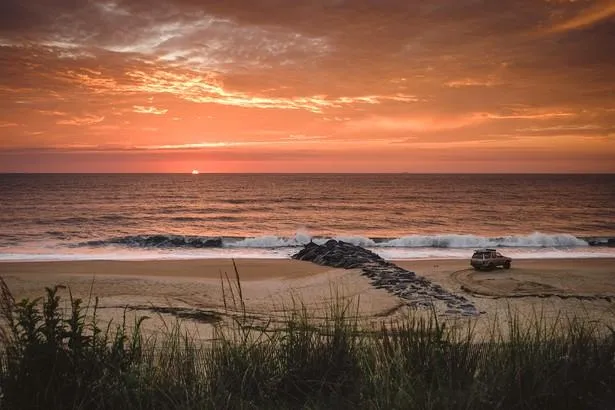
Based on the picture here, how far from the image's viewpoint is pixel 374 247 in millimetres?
35281

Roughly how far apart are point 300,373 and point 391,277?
1310 centimetres

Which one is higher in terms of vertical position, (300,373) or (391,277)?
(300,373)

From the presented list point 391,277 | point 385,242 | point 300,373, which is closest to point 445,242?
point 385,242

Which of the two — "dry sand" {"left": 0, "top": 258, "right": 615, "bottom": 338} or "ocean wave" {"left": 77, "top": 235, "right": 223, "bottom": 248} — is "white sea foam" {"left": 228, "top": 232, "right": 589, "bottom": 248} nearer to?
"ocean wave" {"left": 77, "top": 235, "right": 223, "bottom": 248}

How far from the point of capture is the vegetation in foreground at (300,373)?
174 inches

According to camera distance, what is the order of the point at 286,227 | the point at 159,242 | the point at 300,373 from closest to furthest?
the point at 300,373, the point at 159,242, the point at 286,227

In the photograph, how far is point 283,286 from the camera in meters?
18.0

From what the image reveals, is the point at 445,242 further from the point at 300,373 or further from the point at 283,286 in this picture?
the point at 300,373

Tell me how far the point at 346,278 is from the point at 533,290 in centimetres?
624

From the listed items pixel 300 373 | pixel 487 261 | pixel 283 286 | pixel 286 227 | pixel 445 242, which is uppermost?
pixel 300 373

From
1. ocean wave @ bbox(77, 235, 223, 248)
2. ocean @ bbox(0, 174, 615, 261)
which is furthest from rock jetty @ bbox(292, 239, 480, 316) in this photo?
ocean wave @ bbox(77, 235, 223, 248)

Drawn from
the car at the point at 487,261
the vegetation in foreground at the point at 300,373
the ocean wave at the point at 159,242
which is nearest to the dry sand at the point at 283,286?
the car at the point at 487,261

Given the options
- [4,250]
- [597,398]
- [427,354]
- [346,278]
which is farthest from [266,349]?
[4,250]

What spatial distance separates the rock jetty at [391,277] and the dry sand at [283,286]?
1.40ft
